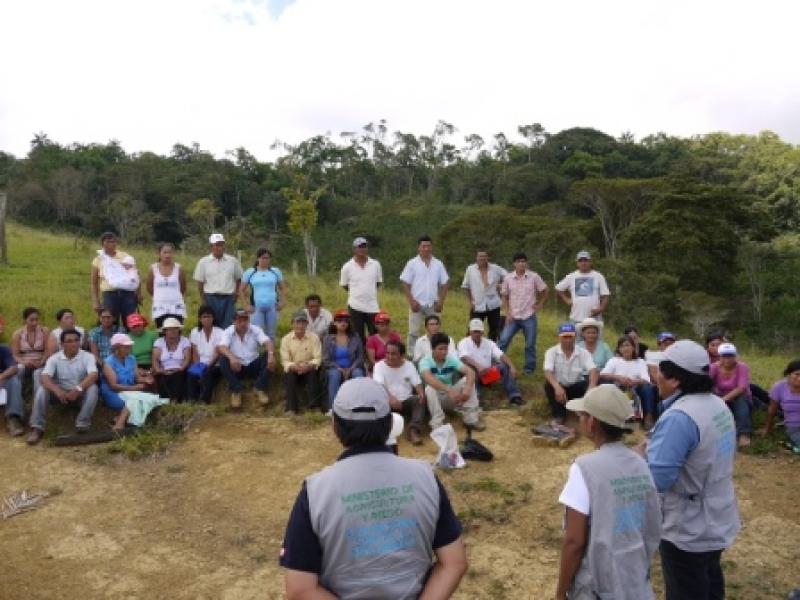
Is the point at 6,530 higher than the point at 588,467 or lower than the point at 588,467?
lower

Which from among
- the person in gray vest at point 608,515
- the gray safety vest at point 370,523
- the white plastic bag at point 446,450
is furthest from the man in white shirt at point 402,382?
the gray safety vest at point 370,523

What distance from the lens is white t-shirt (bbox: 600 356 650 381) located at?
7184 mm

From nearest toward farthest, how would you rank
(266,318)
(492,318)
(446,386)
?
1. (446,386)
2. (266,318)
3. (492,318)

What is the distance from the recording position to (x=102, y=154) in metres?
47.8

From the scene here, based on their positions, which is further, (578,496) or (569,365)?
(569,365)

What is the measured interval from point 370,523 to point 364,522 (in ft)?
0.06

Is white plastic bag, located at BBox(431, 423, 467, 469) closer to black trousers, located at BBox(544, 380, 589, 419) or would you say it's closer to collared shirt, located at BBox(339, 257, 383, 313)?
black trousers, located at BBox(544, 380, 589, 419)

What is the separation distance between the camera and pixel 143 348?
25.2 feet

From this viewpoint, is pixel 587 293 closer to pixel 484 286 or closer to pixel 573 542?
pixel 484 286

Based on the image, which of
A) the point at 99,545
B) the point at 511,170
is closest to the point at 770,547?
the point at 99,545

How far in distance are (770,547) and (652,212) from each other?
75.1 feet

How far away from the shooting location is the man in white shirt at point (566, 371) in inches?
283

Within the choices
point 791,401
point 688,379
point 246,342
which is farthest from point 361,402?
point 791,401

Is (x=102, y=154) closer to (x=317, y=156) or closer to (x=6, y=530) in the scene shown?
(x=317, y=156)
